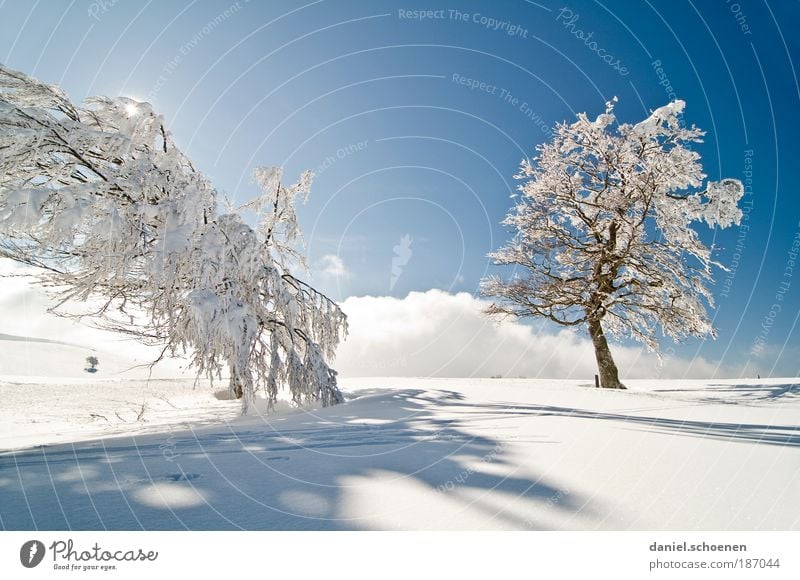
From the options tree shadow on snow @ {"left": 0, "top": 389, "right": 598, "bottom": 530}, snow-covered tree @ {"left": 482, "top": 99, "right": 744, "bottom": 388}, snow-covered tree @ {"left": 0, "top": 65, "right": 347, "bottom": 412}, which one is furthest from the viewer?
snow-covered tree @ {"left": 482, "top": 99, "right": 744, "bottom": 388}

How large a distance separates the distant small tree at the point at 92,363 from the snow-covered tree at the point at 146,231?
1017cm

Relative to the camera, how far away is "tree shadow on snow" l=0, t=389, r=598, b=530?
1457mm

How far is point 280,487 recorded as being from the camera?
1702mm

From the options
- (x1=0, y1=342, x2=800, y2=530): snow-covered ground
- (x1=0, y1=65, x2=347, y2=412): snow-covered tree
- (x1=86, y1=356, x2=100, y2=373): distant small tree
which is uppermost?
(x1=0, y1=65, x2=347, y2=412): snow-covered tree

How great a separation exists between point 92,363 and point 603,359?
64.1ft

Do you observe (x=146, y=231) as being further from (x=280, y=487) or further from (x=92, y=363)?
(x=92, y=363)

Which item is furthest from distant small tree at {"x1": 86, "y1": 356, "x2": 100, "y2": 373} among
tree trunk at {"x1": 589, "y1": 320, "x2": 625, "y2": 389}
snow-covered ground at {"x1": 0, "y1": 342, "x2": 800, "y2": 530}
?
tree trunk at {"x1": 589, "y1": 320, "x2": 625, "y2": 389}

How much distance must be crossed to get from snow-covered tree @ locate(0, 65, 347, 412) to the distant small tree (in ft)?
33.4

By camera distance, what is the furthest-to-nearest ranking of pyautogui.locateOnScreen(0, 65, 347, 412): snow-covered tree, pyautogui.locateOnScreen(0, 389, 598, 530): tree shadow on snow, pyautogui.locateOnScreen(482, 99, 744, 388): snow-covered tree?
pyautogui.locateOnScreen(482, 99, 744, 388): snow-covered tree < pyautogui.locateOnScreen(0, 65, 347, 412): snow-covered tree < pyautogui.locateOnScreen(0, 389, 598, 530): tree shadow on snow

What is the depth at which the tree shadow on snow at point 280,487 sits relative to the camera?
1457 millimetres

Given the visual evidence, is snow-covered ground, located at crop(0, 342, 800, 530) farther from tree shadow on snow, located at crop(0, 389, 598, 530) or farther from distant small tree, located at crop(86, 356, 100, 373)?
distant small tree, located at crop(86, 356, 100, 373)

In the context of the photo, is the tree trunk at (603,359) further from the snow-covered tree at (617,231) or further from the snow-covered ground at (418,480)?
the snow-covered ground at (418,480)

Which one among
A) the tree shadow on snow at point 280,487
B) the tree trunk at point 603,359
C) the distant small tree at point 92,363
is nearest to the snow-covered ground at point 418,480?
the tree shadow on snow at point 280,487

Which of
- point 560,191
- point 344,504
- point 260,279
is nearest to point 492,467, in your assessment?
point 344,504
